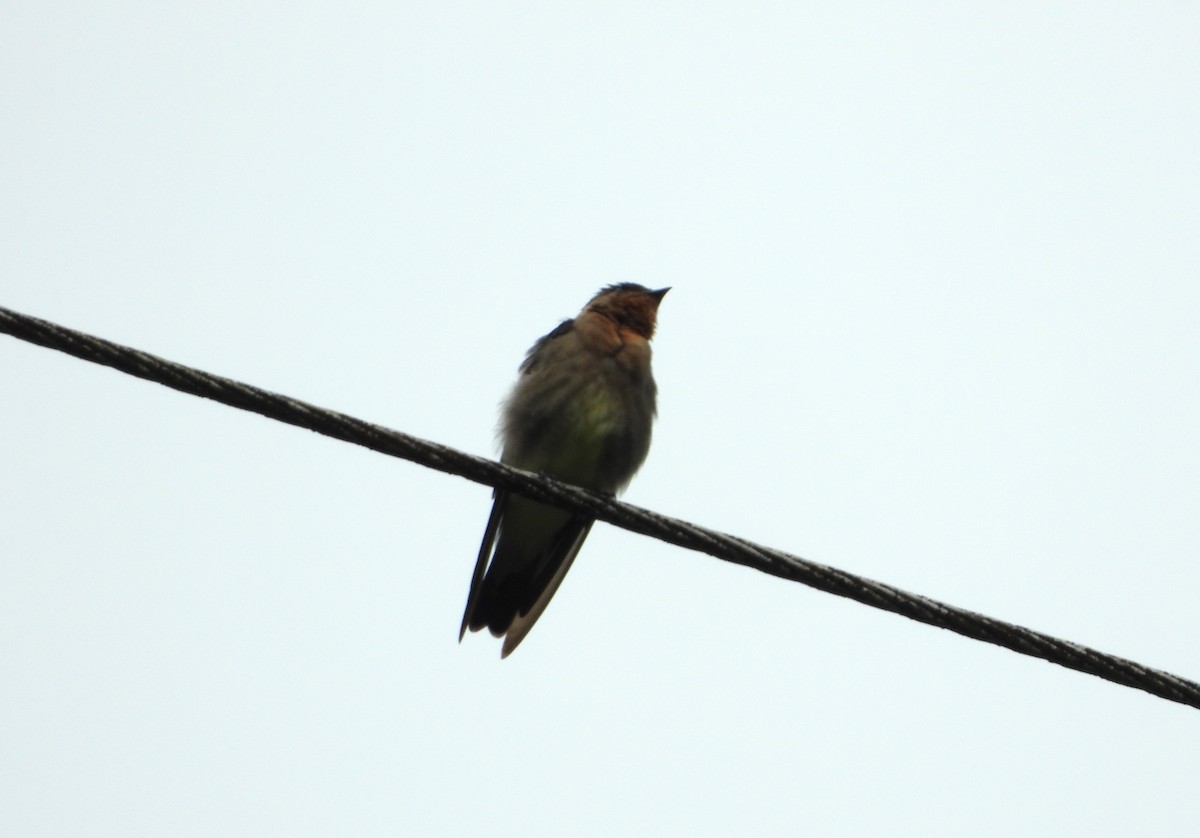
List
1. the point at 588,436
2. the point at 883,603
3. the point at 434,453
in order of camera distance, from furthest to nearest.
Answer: the point at 588,436, the point at 434,453, the point at 883,603

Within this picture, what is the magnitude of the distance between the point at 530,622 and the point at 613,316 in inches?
Result: 70.0

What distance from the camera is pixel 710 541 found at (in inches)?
141

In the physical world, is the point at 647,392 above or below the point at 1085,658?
above

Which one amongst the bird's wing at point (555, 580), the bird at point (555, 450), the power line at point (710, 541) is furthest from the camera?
the bird's wing at point (555, 580)

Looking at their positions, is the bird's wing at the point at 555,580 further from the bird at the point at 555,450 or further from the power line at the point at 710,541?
the power line at the point at 710,541

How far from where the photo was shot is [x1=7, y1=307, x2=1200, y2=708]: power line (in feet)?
10.3

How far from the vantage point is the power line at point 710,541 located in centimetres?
314

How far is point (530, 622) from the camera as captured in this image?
7.01m

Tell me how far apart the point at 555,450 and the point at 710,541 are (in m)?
3.28

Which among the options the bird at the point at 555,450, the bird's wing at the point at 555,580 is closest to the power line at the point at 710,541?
the bird at the point at 555,450

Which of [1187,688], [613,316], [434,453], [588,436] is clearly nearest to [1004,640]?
[1187,688]

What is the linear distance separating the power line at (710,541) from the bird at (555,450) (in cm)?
316

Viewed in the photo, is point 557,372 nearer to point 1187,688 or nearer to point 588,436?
point 588,436

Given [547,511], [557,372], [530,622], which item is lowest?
[530,622]
